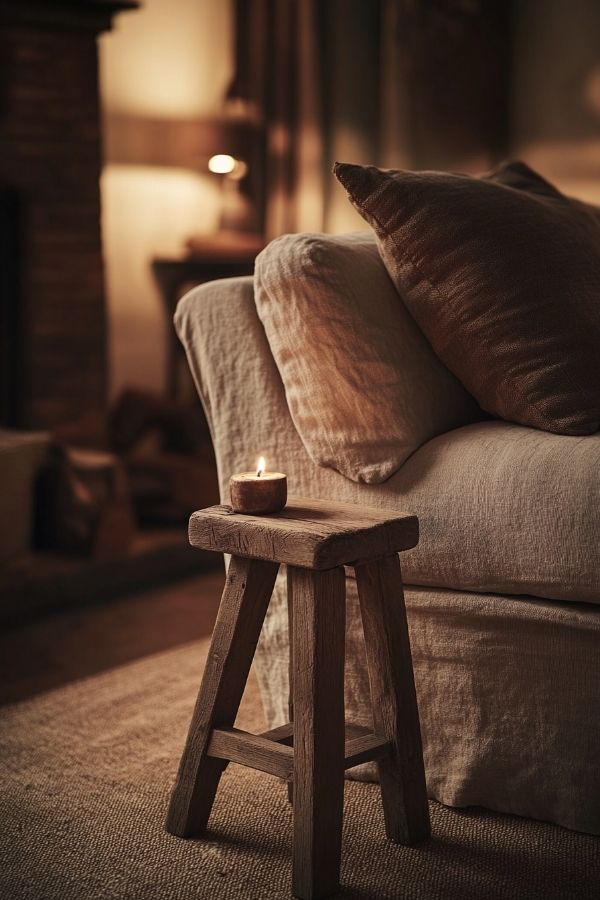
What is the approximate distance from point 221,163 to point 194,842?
2.55m

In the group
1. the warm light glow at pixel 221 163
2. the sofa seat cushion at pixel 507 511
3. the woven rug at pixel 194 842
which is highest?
the warm light glow at pixel 221 163

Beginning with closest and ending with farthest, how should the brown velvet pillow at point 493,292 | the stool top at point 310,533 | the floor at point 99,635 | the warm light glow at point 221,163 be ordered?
the stool top at point 310,533
the brown velvet pillow at point 493,292
the floor at point 99,635
the warm light glow at point 221,163

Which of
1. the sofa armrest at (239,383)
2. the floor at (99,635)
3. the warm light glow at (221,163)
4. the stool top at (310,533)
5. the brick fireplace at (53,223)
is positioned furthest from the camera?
the warm light glow at (221,163)

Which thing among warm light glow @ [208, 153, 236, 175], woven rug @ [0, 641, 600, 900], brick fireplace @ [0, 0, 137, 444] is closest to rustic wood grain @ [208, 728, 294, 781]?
woven rug @ [0, 641, 600, 900]

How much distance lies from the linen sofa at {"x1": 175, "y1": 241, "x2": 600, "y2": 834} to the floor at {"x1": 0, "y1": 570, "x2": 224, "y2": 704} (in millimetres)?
693

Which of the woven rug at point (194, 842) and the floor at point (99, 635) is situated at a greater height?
the woven rug at point (194, 842)

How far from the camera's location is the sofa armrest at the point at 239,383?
5.40 feet

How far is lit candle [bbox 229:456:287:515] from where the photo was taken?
1382mm

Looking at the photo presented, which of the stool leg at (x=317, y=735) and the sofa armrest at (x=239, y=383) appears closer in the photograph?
the stool leg at (x=317, y=735)

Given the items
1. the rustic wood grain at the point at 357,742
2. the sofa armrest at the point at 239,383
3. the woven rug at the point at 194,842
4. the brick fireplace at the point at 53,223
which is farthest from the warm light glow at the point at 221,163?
the rustic wood grain at the point at 357,742

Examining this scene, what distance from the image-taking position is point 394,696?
4.65 feet

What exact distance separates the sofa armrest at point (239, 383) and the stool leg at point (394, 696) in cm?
28

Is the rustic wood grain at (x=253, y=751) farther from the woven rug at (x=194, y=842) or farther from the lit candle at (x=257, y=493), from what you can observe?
the lit candle at (x=257, y=493)

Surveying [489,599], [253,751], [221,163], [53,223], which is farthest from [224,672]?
[221,163]
